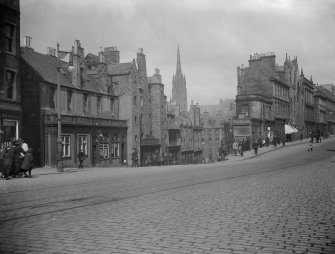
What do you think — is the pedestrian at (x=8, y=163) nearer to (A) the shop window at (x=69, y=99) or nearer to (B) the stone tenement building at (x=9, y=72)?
(B) the stone tenement building at (x=9, y=72)

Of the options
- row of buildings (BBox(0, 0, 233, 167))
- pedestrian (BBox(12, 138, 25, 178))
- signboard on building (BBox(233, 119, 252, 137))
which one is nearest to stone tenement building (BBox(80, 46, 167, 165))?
row of buildings (BBox(0, 0, 233, 167))

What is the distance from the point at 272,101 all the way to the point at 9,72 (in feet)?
164

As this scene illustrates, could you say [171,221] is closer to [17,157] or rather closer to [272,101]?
[17,157]

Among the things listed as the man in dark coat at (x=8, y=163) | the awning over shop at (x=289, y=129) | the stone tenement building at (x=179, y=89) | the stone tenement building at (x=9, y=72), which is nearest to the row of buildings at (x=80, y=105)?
the stone tenement building at (x=9, y=72)

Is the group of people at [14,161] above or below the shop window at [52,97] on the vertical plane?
below

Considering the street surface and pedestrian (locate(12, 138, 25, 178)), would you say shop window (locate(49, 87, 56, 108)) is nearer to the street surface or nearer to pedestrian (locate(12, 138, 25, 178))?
pedestrian (locate(12, 138, 25, 178))

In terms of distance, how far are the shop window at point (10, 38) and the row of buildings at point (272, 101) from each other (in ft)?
126

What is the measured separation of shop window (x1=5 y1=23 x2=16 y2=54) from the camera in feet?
92.0

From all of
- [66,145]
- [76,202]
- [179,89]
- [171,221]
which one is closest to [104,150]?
[66,145]

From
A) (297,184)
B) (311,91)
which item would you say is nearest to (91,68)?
(297,184)

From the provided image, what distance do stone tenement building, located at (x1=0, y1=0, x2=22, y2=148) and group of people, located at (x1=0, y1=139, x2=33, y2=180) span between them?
8027 mm

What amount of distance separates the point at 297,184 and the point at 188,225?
7897 millimetres

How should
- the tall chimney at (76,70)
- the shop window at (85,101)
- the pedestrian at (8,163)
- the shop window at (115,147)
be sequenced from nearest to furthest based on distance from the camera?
the pedestrian at (8,163) → the tall chimney at (76,70) → the shop window at (85,101) → the shop window at (115,147)

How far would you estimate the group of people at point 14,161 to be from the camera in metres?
18.6
